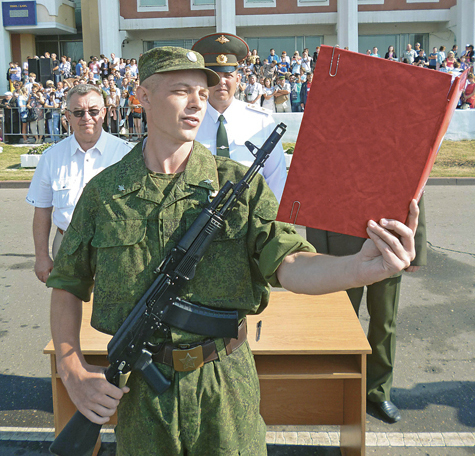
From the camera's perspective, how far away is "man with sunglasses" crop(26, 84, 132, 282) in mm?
3861

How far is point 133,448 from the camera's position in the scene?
177 centimetres

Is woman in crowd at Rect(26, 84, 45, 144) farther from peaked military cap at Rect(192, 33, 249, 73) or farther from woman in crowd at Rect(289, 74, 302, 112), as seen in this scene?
peaked military cap at Rect(192, 33, 249, 73)

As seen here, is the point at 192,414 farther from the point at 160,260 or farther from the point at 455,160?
the point at 455,160

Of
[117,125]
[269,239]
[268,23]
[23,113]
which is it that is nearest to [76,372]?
[269,239]

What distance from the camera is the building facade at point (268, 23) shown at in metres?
28.9

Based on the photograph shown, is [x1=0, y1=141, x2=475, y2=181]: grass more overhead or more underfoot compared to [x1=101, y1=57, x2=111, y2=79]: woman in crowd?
more underfoot

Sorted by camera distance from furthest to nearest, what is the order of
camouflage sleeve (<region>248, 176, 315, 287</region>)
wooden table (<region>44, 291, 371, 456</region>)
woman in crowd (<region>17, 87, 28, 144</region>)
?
1. woman in crowd (<region>17, 87, 28, 144</region>)
2. wooden table (<region>44, 291, 371, 456</region>)
3. camouflage sleeve (<region>248, 176, 315, 287</region>)

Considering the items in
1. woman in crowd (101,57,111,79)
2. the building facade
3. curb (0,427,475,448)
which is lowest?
curb (0,427,475,448)

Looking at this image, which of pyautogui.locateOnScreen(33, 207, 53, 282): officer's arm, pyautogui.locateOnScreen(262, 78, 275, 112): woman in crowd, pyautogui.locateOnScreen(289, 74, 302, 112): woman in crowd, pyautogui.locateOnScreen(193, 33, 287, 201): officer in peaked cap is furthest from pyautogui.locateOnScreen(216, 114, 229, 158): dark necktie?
pyautogui.locateOnScreen(289, 74, 302, 112): woman in crowd

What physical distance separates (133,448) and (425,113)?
1379 millimetres

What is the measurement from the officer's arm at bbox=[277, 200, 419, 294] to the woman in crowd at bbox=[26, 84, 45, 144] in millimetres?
17967

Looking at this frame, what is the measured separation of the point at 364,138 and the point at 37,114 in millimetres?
18444

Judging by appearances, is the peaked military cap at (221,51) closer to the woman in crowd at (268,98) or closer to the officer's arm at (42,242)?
the officer's arm at (42,242)

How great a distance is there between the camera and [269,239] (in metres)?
1.73
